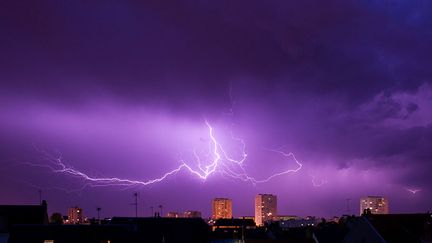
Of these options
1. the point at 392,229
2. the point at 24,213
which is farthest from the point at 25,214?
the point at 392,229

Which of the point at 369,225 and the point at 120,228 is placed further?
the point at 120,228

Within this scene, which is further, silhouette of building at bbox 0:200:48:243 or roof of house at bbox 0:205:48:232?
roof of house at bbox 0:205:48:232

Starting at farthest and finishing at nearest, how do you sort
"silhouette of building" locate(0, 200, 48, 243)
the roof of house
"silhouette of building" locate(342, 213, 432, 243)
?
the roof of house, "silhouette of building" locate(0, 200, 48, 243), "silhouette of building" locate(342, 213, 432, 243)

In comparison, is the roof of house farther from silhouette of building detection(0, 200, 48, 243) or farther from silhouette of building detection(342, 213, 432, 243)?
silhouette of building detection(342, 213, 432, 243)

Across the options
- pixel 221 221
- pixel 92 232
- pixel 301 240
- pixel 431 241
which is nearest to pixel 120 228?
pixel 92 232

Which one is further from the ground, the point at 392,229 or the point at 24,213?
the point at 24,213

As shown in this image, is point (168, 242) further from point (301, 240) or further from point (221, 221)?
point (221, 221)

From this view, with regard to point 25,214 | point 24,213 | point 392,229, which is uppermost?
point 24,213

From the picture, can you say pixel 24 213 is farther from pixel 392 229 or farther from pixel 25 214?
pixel 392 229

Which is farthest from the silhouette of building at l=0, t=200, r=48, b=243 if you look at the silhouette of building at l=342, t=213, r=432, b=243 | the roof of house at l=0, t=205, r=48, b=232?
the silhouette of building at l=342, t=213, r=432, b=243

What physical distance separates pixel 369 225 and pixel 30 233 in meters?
30.2

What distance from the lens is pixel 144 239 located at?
62.7m

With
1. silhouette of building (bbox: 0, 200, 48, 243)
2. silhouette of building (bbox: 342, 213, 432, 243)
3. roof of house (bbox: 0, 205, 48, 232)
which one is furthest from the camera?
roof of house (bbox: 0, 205, 48, 232)

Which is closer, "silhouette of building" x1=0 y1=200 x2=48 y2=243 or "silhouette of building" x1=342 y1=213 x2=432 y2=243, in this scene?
"silhouette of building" x1=342 y1=213 x2=432 y2=243
